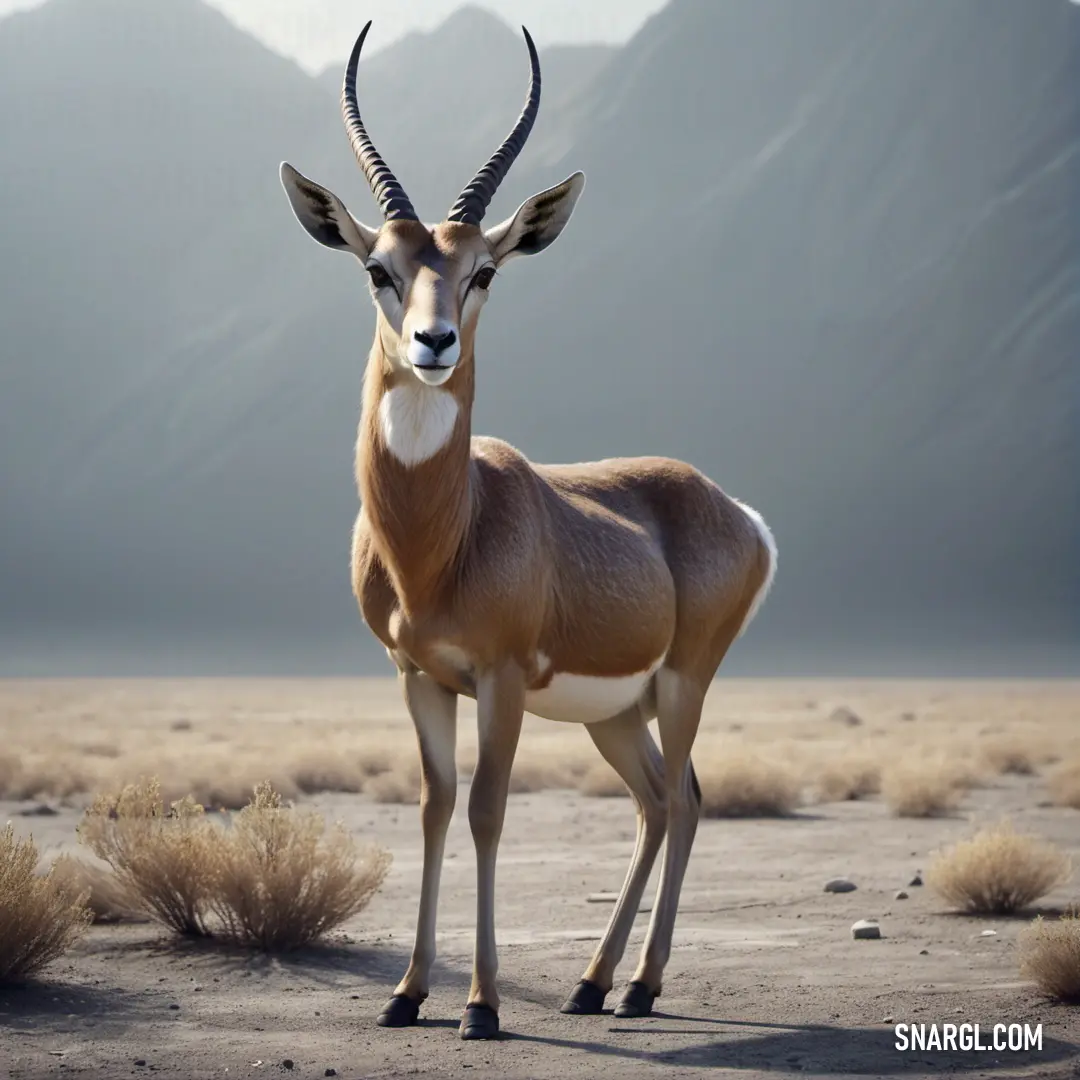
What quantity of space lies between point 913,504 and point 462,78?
178ft

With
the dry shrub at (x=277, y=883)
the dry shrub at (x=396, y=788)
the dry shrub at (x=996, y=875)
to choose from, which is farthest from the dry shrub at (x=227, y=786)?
the dry shrub at (x=996, y=875)

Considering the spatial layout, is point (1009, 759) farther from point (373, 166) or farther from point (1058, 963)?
point (373, 166)

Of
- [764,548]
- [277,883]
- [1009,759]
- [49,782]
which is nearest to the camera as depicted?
[764,548]

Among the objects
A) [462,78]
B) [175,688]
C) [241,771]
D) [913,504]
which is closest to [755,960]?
[241,771]

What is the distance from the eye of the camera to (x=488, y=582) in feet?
26.9

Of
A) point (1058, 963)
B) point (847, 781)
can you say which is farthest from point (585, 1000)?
point (847, 781)

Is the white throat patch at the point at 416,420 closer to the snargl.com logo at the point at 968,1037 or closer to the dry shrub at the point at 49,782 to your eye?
the snargl.com logo at the point at 968,1037

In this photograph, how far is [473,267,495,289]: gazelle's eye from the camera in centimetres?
814

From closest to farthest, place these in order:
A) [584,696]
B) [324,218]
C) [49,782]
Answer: [324,218]
[584,696]
[49,782]

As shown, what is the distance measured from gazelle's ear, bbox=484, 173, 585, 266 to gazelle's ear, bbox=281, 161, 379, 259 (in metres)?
0.60

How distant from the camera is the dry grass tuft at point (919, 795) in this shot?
20156mm

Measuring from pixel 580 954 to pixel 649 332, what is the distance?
96743 millimetres

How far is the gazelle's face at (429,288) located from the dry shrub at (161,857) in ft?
13.3

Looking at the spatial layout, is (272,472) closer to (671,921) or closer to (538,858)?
(538,858)
